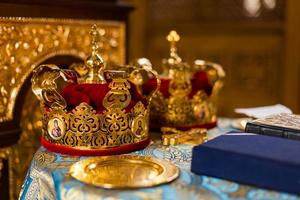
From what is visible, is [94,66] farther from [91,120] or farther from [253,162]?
[253,162]

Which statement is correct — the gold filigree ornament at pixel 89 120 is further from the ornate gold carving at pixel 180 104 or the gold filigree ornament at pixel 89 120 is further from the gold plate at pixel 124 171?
the ornate gold carving at pixel 180 104

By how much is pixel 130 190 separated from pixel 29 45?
2.03 feet

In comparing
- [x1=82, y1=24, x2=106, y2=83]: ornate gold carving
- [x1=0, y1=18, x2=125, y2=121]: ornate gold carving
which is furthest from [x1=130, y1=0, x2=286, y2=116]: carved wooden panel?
[x1=82, y1=24, x2=106, y2=83]: ornate gold carving

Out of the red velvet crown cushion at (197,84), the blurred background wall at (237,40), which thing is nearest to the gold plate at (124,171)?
the red velvet crown cushion at (197,84)

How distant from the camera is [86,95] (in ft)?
2.96

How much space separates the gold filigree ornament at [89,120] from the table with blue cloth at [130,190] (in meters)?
0.03

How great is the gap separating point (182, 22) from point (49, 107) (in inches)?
62.4

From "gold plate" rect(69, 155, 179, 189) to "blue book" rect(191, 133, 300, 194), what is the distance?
0.19 ft

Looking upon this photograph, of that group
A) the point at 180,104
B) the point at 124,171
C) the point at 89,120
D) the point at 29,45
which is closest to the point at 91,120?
the point at 89,120

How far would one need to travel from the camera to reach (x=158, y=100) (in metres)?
1.12

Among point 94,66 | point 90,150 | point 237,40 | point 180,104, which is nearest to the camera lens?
point 90,150

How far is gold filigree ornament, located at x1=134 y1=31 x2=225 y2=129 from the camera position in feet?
3.65

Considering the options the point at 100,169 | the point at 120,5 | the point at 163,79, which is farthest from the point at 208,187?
the point at 120,5

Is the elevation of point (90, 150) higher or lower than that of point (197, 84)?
lower
